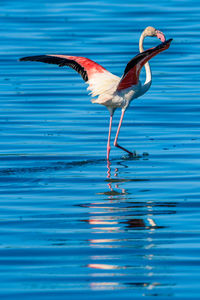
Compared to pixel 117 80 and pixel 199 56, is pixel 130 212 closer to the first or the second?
pixel 117 80

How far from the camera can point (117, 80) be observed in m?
11.4

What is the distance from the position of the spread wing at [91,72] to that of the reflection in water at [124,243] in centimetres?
225

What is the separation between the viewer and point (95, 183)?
32.2 ft

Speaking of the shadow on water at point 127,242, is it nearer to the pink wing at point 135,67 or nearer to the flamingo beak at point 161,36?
the pink wing at point 135,67

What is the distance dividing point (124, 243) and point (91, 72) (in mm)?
4592

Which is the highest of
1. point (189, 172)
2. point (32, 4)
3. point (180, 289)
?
point (32, 4)

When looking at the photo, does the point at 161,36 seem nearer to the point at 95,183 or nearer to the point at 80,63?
the point at 80,63

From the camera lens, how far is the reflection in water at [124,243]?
6.48 meters

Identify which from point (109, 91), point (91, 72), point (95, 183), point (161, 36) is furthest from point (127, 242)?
point (161, 36)

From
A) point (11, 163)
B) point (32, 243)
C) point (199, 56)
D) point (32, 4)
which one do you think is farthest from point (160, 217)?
point (32, 4)

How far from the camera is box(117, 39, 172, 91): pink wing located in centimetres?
1002

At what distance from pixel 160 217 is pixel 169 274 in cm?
163

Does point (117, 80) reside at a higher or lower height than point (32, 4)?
lower

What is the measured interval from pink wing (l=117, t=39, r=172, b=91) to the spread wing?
0.49 ft
